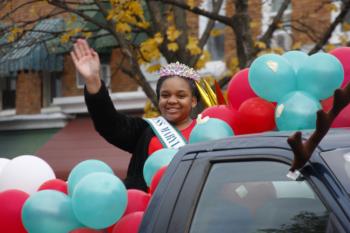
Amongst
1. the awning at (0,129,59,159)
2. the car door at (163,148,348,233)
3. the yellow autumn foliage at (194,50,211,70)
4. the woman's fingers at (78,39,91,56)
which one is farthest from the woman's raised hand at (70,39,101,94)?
the awning at (0,129,59,159)

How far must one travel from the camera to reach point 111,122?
395cm

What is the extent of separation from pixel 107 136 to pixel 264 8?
840 centimetres

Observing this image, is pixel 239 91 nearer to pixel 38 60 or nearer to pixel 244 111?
pixel 244 111

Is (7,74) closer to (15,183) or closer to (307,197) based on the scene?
(15,183)

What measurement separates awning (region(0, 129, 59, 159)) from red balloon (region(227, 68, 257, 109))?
11.4 m

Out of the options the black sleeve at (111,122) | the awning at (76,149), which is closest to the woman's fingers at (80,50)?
the black sleeve at (111,122)

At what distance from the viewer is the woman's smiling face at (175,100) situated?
4152mm

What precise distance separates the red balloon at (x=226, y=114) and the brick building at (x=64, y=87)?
26.3 ft

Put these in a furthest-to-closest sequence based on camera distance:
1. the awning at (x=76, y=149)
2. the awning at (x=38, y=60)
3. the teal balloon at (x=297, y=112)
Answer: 1. the awning at (x=38, y=60)
2. the awning at (x=76, y=149)
3. the teal balloon at (x=297, y=112)

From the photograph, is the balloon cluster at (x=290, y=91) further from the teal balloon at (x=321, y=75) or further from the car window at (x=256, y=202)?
the car window at (x=256, y=202)

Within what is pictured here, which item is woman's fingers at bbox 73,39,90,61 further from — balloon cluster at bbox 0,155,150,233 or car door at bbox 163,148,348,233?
car door at bbox 163,148,348,233

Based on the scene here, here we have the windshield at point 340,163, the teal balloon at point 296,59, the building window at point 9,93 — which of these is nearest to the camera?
the windshield at point 340,163

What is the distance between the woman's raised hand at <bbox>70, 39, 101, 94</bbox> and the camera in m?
3.79

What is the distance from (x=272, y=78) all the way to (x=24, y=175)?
1630mm
